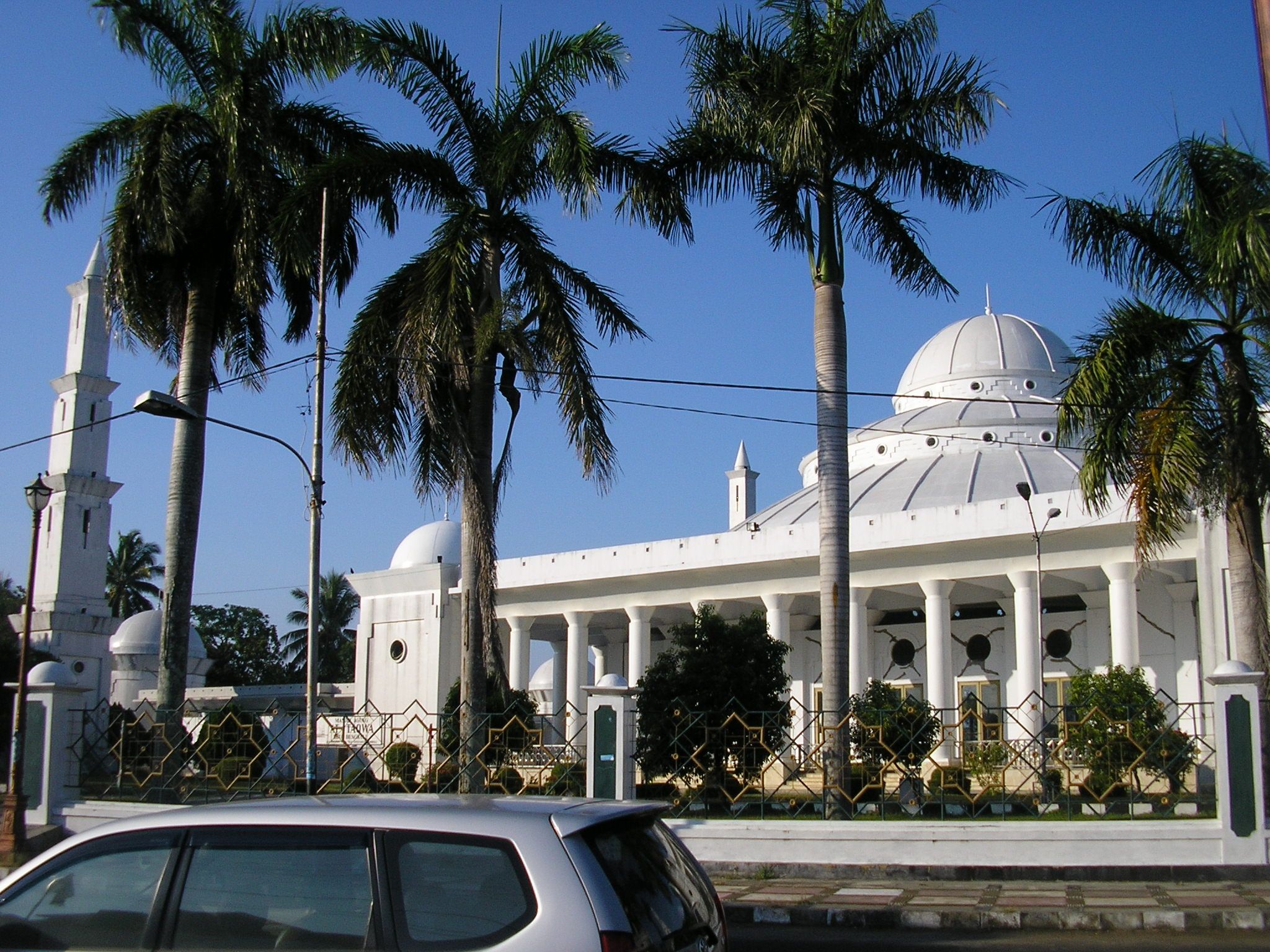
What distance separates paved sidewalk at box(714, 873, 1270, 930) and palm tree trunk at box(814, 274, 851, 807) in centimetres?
235

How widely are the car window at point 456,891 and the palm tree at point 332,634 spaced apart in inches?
2425

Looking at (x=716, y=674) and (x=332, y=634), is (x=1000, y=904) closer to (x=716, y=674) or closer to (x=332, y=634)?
(x=716, y=674)

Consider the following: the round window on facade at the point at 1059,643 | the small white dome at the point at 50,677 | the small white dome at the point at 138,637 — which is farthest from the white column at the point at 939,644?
the small white dome at the point at 138,637

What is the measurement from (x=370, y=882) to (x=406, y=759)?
1923 cm

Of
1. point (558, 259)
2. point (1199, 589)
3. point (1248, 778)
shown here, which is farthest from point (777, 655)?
point (1199, 589)

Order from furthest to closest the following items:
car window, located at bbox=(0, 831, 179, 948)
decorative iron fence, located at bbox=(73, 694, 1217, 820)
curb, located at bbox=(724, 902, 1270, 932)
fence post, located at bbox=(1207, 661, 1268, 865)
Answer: decorative iron fence, located at bbox=(73, 694, 1217, 820) → fence post, located at bbox=(1207, 661, 1268, 865) → curb, located at bbox=(724, 902, 1270, 932) → car window, located at bbox=(0, 831, 179, 948)

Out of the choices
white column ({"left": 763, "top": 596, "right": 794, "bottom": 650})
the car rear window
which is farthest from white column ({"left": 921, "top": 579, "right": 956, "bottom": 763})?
the car rear window

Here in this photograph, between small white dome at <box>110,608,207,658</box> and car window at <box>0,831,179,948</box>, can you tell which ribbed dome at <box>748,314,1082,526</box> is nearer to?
small white dome at <box>110,608,207,658</box>

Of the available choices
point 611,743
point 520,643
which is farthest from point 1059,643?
point 611,743

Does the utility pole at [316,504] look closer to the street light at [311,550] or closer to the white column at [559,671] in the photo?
the street light at [311,550]

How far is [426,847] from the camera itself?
4383 mm

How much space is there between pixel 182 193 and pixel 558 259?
6.32 metres

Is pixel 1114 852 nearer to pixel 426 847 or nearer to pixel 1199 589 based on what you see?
pixel 426 847

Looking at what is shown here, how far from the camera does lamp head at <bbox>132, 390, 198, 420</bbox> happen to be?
15.8 m
